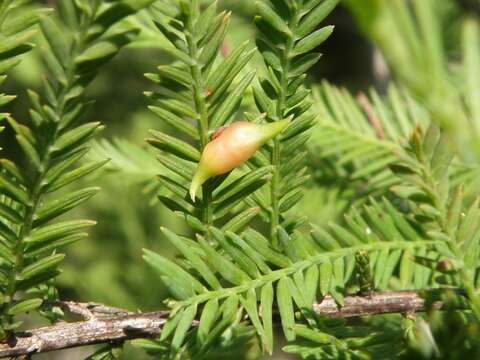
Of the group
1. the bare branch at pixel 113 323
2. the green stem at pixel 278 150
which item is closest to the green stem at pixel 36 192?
the bare branch at pixel 113 323

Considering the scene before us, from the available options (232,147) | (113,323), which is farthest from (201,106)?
(113,323)

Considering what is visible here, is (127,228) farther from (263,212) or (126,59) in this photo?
(263,212)

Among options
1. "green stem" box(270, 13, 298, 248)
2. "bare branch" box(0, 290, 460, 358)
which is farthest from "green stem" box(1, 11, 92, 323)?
"green stem" box(270, 13, 298, 248)

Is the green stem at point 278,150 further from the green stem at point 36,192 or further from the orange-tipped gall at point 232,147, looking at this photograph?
the green stem at point 36,192

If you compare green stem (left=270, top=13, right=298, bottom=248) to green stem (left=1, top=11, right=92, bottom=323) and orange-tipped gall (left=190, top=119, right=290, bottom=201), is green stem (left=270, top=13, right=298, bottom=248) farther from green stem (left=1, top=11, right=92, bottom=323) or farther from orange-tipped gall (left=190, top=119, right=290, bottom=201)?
green stem (left=1, top=11, right=92, bottom=323)

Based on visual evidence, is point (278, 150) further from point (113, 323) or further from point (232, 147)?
point (113, 323)

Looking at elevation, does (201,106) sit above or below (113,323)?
above

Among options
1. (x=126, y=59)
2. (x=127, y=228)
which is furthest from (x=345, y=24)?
(x=127, y=228)
